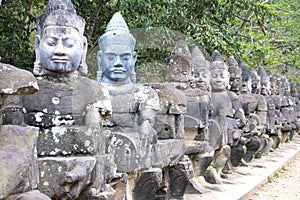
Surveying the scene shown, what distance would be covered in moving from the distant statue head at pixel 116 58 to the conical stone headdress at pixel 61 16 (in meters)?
1.07

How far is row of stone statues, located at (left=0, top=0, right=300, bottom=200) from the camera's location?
2.81m

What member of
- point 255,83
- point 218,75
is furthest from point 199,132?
point 255,83

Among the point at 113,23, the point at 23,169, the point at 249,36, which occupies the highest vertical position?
the point at 249,36

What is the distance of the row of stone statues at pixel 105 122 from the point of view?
2.81m

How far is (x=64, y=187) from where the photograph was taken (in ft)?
12.6

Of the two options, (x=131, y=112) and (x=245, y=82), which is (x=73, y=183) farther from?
(x=245, y=82)

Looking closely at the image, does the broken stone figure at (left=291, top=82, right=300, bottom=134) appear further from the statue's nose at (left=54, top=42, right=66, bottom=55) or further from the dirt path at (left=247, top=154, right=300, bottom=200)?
the statue's nose at (left=54, top=42, right=66, bottom=55)

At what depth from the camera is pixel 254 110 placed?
11.3m

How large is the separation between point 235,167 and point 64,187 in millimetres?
6537

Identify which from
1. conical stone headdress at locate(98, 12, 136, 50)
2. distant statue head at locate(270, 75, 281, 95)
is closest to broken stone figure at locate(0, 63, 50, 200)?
conical stone headdress at locate(98, 12, 136, 50)

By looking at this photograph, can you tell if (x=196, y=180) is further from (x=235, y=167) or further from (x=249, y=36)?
(x=249, y=36)

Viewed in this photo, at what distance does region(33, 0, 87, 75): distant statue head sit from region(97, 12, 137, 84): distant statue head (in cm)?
106

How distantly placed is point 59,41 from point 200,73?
4.15m

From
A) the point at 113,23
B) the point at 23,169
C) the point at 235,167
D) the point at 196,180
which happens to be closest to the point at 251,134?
the point at 235,167
